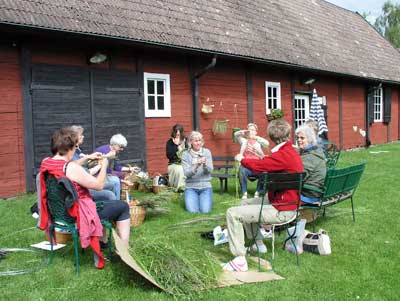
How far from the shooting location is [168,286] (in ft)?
11.9

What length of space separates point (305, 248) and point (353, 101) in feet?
49.1

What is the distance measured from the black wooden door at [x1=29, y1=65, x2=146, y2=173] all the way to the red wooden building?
0.07ft

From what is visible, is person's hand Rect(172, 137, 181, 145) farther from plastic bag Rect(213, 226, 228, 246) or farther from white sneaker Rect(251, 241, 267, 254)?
white sneaker Rect(251, 241, 267, 254)

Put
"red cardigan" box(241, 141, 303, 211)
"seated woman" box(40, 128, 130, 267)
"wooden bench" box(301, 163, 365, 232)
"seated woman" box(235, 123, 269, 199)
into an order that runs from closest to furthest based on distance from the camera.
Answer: "seated woman" box(40, 128, 130, 267), "red cardigan" box(241, 141, 303, 211), "wooden bench" box(301, 163, 365, 232), "seated woman" box(235, 123, 269, 199)

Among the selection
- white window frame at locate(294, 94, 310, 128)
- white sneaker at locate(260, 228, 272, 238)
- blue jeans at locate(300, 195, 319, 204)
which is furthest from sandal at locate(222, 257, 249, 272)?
white window frame at locate(294, 94, 310, 128)

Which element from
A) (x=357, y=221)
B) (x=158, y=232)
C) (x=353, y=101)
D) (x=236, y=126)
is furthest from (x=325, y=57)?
(x=158, y=232)

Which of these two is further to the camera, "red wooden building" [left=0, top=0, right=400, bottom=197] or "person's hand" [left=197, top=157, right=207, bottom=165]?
"red wooden building" [left=0, top=0, right=400, bottom=197]

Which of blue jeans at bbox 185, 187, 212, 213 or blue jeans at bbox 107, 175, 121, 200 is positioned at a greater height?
blue jeans at bbox 107, 175, 121, 200

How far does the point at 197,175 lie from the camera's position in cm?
682

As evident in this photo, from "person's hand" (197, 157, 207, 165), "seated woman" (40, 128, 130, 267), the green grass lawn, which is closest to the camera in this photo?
the green grass lawn

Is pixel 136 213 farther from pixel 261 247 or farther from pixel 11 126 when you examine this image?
pixel 11 126

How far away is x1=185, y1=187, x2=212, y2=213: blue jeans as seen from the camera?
22.0 feet

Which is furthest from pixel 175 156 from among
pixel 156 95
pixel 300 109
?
pixel 300 109

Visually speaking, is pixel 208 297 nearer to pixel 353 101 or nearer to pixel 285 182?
pixel 285 182
